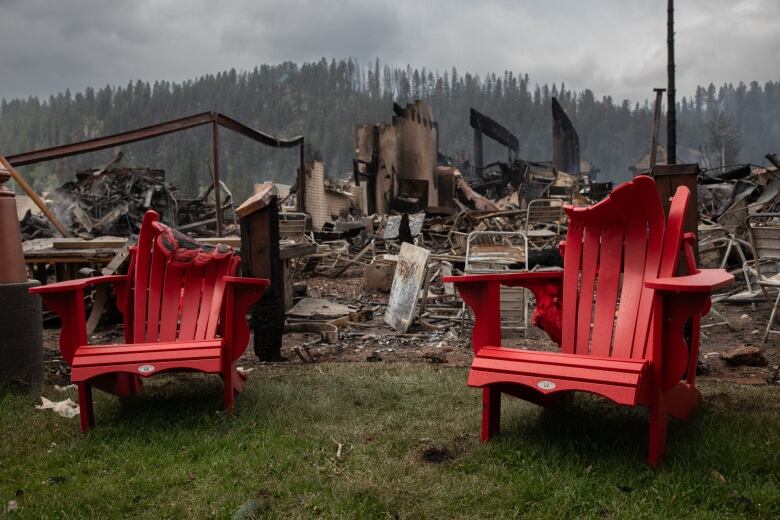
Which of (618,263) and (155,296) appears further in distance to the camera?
(155,296)

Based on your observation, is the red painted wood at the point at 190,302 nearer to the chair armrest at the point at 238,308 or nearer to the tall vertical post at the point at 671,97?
the chair armrest at the point at 238,308

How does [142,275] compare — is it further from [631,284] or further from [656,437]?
[656,437]

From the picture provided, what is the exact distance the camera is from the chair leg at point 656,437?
268cm

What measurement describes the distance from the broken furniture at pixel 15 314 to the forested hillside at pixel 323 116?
69.5 metres

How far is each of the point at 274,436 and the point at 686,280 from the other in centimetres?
206

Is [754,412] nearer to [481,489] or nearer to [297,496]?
[481,489]

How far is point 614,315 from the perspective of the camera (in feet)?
10.9

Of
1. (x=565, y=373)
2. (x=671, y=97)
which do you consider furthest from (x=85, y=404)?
(x=671, y=97)

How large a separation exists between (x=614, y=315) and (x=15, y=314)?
373 cm

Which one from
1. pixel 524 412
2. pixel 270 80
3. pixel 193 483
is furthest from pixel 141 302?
pixel 270 80

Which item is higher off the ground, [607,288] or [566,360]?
[607,288]

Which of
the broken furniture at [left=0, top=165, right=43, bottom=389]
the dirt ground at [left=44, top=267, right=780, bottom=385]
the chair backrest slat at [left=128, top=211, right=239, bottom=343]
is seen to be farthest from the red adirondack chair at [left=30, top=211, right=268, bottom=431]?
the dirt ground at [left=44, top=267, right=780, bottom=385]

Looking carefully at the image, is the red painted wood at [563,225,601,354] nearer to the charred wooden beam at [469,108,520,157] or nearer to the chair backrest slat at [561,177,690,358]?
the chair backrest slat at [561,177,690,358]

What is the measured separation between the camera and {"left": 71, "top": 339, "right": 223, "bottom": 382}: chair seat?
3336 mm
